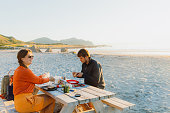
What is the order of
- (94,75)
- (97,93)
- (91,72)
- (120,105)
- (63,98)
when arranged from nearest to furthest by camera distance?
(63,98) < (97,93) < (120,105) < (94,75) < (91,72)

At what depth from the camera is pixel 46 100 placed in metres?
3.56

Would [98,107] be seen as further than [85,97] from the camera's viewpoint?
Yes

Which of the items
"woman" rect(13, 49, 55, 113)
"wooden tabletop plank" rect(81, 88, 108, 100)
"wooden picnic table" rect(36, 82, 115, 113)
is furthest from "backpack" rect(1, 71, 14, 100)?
"wooden tabletop plank" rect(81, 88, 108, 100)

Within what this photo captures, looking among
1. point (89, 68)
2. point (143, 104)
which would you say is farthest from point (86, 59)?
point (143, 104)

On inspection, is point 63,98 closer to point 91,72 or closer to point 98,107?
point 98,107

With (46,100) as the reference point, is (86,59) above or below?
above

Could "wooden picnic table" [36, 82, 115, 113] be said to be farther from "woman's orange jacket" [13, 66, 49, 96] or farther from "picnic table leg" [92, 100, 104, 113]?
"woman's orange jacket" [13, 66, 49, 96]

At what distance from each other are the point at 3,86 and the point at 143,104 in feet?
14.9

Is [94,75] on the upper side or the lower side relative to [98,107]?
upper

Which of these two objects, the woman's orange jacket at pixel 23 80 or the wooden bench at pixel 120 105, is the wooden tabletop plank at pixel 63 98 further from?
the wooden bench at pixel 120 105

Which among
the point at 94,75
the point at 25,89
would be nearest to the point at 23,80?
the point at 25,89

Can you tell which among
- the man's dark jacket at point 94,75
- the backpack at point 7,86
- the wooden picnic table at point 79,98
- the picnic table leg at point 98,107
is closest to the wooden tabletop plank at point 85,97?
the wooden picnic table at point 79,98

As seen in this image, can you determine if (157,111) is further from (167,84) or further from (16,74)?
(16,74)

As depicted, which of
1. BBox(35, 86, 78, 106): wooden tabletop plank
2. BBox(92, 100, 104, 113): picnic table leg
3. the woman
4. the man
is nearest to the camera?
BBox(35, 86, 78, 106): wooden tabletop plank
